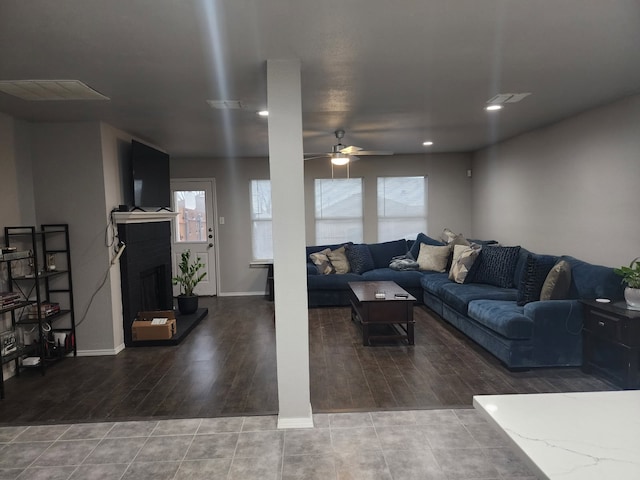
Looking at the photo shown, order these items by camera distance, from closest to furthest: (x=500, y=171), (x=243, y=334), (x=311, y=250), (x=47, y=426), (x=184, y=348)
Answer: (x=47, y=426) → (x=184, y=348) → (x=243, y=334) → (x=500, y=171) → (x=311, y=250)

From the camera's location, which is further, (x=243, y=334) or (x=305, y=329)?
(x=243, y=334)

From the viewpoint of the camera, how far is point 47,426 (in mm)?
2768

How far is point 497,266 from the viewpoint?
16.6 ft

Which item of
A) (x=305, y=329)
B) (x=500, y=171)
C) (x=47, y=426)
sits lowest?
(x=47, y=426)

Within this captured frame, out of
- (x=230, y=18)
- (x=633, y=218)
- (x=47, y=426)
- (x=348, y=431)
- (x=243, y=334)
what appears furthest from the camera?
(x=243, y=334)

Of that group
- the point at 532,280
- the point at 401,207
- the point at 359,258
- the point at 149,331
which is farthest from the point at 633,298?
the point at 149,331

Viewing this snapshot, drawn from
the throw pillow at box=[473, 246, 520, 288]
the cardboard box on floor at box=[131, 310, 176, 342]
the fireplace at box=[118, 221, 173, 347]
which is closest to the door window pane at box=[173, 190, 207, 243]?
the fireplace at box=[118, 221, 173, 347]

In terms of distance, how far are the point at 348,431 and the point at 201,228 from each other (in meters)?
5.08

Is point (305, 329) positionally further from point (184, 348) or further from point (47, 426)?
point (184, 348)

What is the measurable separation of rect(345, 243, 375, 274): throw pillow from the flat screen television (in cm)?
282

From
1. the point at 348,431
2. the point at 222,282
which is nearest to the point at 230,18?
the point at 348,431

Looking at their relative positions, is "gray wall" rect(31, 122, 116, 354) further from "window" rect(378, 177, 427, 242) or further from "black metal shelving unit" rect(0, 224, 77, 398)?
"window" rect(378, 177, 427, 242)

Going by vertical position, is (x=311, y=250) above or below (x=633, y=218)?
below

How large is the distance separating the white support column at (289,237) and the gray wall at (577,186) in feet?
9.54
